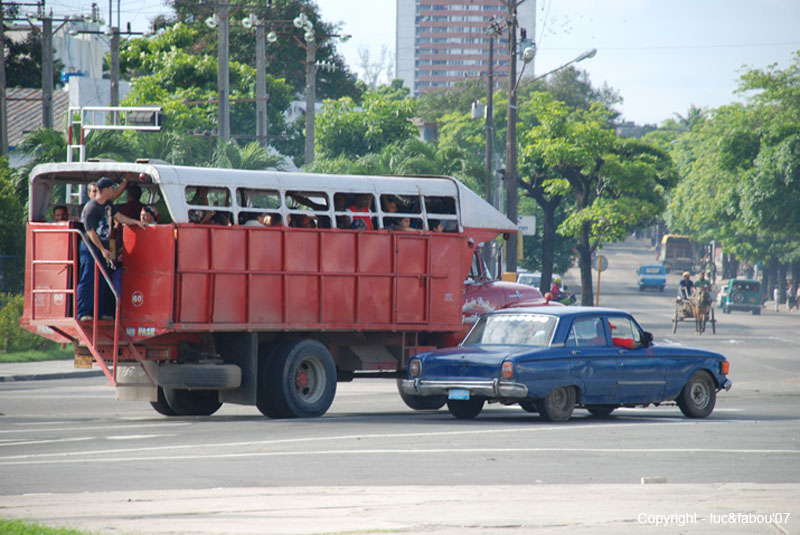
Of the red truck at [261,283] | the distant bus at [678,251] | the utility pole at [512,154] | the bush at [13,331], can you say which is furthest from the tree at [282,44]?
the red truck at [261,283]

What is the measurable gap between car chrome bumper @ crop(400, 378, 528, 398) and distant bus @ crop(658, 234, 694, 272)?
114186mm

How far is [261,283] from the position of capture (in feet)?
55.3

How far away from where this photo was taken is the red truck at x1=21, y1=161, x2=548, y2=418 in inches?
631

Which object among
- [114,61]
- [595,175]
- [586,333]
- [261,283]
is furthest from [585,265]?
[261,283]

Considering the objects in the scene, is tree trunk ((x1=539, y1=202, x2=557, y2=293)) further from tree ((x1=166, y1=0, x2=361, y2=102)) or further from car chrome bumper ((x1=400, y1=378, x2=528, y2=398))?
car chrome bumper ((x1=400, y1=378, x2=528, y2=398))

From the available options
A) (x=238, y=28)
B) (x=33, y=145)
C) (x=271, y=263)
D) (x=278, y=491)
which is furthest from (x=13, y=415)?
(x=238, y=28)

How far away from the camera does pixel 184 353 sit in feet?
54.9

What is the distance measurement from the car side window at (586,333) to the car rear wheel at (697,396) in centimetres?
153

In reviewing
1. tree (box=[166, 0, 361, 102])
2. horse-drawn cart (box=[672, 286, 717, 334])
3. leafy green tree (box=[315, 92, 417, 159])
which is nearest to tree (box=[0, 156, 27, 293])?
horse-drawn cart (box=[672, 286, 717, 334])

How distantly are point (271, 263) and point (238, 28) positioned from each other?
6177 centimetres

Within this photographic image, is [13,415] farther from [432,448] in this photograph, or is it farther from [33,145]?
[33,145]

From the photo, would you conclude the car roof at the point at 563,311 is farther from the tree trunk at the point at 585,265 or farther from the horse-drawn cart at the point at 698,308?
the tree trunk at the point at 585,265

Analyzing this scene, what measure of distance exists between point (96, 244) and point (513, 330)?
5331 mm

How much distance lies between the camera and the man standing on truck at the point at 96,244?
15.8m
